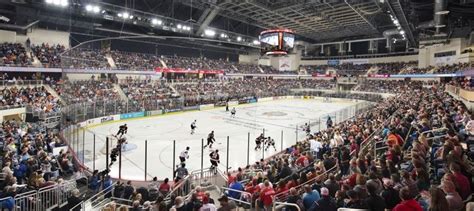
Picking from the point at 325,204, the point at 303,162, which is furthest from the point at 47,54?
the point at 325,204

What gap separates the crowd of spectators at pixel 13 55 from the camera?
24.9 meters

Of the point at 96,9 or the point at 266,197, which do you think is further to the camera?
the point at 96,9

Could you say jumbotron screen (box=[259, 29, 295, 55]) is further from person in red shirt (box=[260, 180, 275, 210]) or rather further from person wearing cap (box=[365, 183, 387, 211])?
person wearing cap (box=[365, 183, 387, 211])

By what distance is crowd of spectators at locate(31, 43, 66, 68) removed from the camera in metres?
28.3

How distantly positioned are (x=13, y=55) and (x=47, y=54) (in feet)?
11.3

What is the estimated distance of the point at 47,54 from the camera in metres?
29.3

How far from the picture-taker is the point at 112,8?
2686 centimetres

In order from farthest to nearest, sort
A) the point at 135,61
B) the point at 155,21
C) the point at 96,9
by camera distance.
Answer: the point at 135,61, the point at 155,21, the point at 96,9

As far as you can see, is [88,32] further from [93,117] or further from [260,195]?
[260,195]

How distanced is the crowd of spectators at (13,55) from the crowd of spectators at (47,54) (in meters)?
1.18

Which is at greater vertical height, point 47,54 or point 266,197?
point 47,54

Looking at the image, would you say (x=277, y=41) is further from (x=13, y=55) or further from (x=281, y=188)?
(x=13, y=55)

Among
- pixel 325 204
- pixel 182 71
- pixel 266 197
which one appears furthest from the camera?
pixel 182 71

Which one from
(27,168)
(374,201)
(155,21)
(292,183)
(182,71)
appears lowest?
(27,168)
